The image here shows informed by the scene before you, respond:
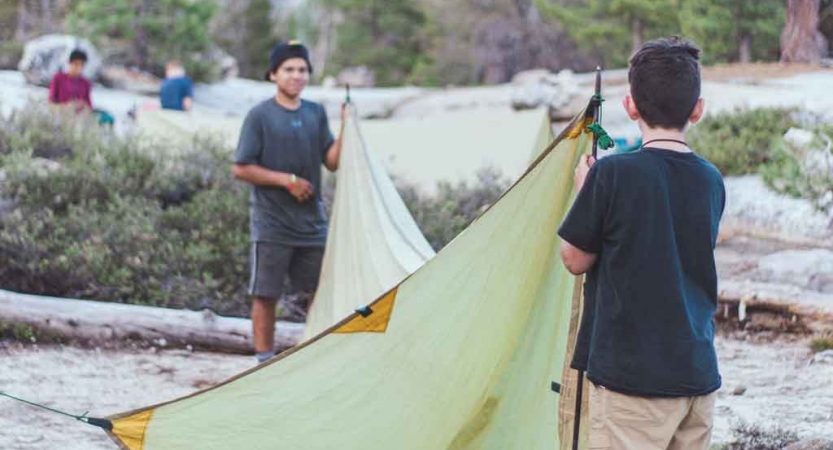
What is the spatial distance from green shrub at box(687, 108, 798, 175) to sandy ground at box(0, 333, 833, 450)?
2.56 metres

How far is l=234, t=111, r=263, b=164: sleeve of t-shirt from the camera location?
197 inches

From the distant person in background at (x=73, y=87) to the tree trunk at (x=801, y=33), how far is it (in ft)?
20.1

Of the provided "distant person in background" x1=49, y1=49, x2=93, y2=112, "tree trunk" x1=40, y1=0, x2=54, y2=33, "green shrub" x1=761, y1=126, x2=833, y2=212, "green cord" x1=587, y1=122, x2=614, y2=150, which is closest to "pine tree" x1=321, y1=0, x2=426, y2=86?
"tree trunk" x1=40, y1=0, x2=54, y2=33

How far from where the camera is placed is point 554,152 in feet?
10.1

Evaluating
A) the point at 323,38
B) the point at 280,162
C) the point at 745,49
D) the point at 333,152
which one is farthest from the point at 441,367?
the point at 323,38

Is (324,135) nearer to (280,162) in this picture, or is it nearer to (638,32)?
(280,162)

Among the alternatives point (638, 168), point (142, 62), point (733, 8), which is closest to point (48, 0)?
point (142, 62)

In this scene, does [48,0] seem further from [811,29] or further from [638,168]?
[638,168]

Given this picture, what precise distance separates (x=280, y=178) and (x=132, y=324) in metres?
1.48

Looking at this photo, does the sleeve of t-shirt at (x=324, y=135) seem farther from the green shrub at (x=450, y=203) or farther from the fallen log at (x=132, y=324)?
the green shrub at (x=450, y=203)

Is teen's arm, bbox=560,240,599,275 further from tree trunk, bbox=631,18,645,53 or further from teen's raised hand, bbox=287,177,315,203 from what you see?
tree trunk, bbox=631,18,645,53

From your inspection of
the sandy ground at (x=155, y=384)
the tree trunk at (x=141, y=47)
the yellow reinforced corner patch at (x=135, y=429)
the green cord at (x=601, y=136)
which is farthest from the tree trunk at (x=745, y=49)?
the tree trunk at (x=141, y=47)

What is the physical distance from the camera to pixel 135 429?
3.54 meters

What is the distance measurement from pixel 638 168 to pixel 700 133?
6.88 meters
